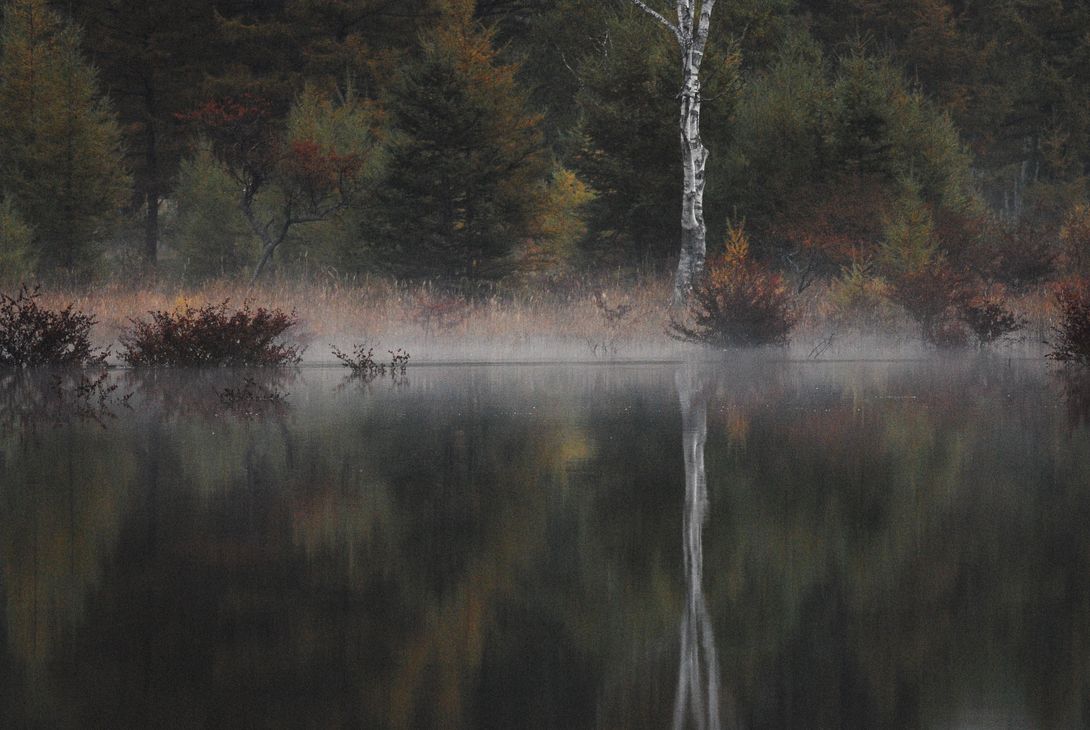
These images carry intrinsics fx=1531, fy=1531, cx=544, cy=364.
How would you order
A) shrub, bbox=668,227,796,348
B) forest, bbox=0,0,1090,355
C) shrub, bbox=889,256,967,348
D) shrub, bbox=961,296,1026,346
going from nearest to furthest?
shrub, bbox=668,227,796,348
shrub, bbox=961,296,1026,346
shrub, bbox=889,256,967,348
forest, bbox=0,0,1090,355

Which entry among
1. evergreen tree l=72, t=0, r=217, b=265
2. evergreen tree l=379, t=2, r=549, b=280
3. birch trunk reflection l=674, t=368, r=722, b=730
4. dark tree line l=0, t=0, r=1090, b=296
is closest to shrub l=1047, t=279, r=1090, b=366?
dark tree line l=0, t=0, r=1090, b=296

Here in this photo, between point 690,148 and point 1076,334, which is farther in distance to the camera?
point 690,148

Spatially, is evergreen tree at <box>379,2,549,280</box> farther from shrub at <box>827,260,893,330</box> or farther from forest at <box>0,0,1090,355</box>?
shrub at <box>827,260,893,330</box>

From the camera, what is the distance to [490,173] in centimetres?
3744

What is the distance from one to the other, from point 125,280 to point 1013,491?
36543mm

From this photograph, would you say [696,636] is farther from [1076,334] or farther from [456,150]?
[456,150]

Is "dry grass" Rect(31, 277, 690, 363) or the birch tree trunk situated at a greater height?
the birch tree trunk

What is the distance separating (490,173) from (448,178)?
45.0 inches

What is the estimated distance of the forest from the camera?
113 feet

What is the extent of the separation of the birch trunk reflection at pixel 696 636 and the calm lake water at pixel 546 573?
0.02 meters

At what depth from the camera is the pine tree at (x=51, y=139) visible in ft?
145

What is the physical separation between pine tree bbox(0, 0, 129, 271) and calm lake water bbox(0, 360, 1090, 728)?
3046cm

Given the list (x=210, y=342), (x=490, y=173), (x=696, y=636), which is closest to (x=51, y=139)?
(x=490, y=173)

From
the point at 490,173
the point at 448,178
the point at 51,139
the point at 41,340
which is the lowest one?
the point at 41,340
